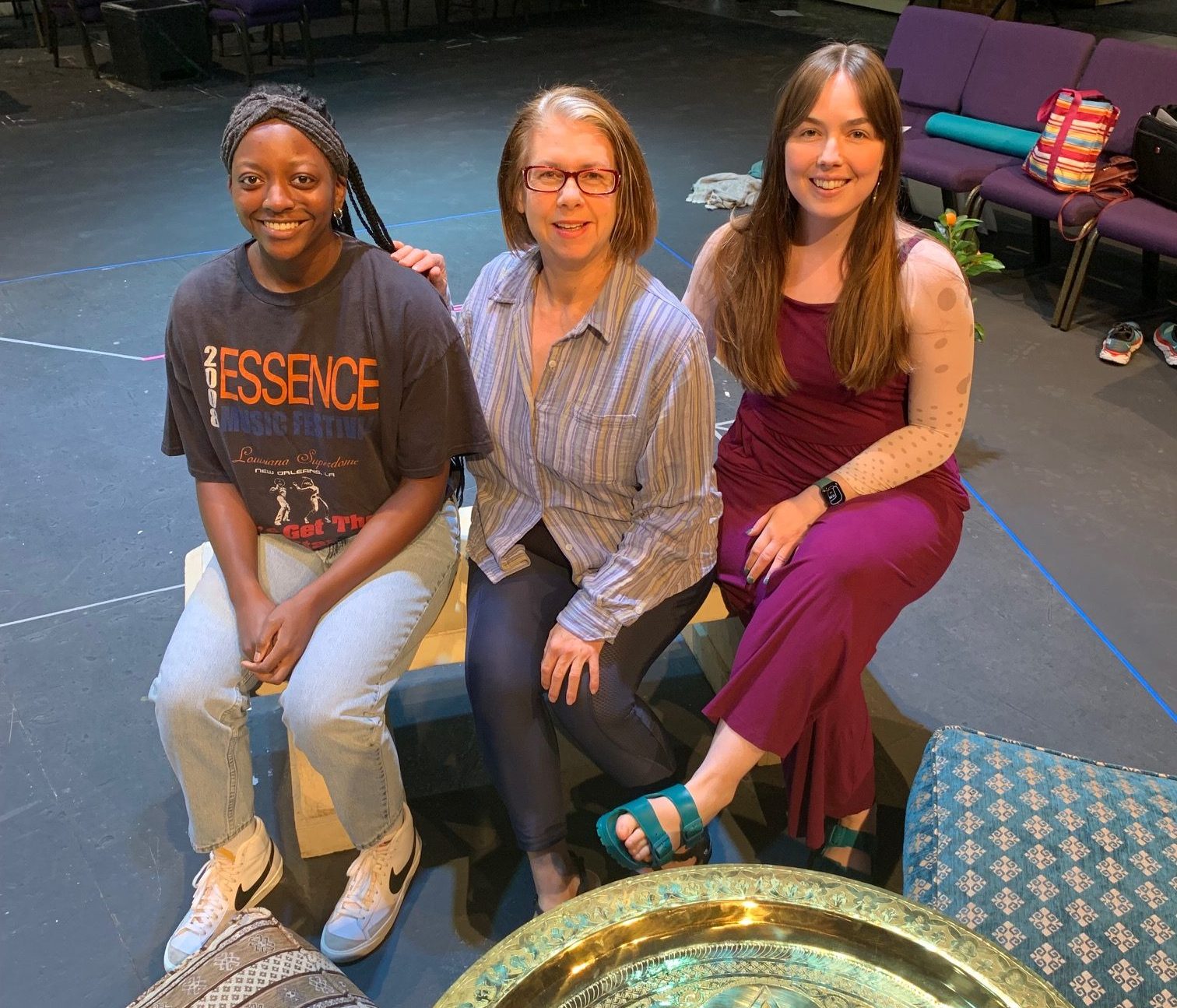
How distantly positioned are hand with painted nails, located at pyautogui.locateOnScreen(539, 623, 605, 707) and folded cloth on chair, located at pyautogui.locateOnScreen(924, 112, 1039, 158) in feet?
11.1

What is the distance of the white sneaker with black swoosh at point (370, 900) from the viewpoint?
179 centimetres

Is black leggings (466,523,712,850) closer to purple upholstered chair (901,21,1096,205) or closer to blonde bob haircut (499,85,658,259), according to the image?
blonde bob haircut (499,85,658,259)

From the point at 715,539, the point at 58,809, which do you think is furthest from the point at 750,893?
the point at 58,809

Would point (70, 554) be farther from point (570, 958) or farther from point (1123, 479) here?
point (1123, 479)

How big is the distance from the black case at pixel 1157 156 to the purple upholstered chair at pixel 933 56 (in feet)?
3.17

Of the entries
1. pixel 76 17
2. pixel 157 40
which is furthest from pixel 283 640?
pixel 76 17

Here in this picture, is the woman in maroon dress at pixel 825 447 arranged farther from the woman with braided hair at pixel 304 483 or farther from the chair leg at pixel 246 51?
the chair leg at pixel 246 51

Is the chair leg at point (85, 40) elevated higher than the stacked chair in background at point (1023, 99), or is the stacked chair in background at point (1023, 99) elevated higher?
the stacked chair in background at point (1023, 99)

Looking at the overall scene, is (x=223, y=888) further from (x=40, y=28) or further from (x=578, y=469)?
(x=40, y=28)

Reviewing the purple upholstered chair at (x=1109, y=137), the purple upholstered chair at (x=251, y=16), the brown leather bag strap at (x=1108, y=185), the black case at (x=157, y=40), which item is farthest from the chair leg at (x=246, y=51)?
the brown leather bag strap at (x=1108, y=185)

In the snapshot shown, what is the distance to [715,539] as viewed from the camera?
191cm

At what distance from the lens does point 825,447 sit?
78.0 inches

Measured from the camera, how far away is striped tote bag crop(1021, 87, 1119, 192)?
3.78 m

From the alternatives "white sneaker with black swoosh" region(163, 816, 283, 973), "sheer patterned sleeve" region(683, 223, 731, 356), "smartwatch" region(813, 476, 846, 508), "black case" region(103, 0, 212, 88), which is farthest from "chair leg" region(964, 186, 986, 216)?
"black case" region(103, 0, 212, 88)
